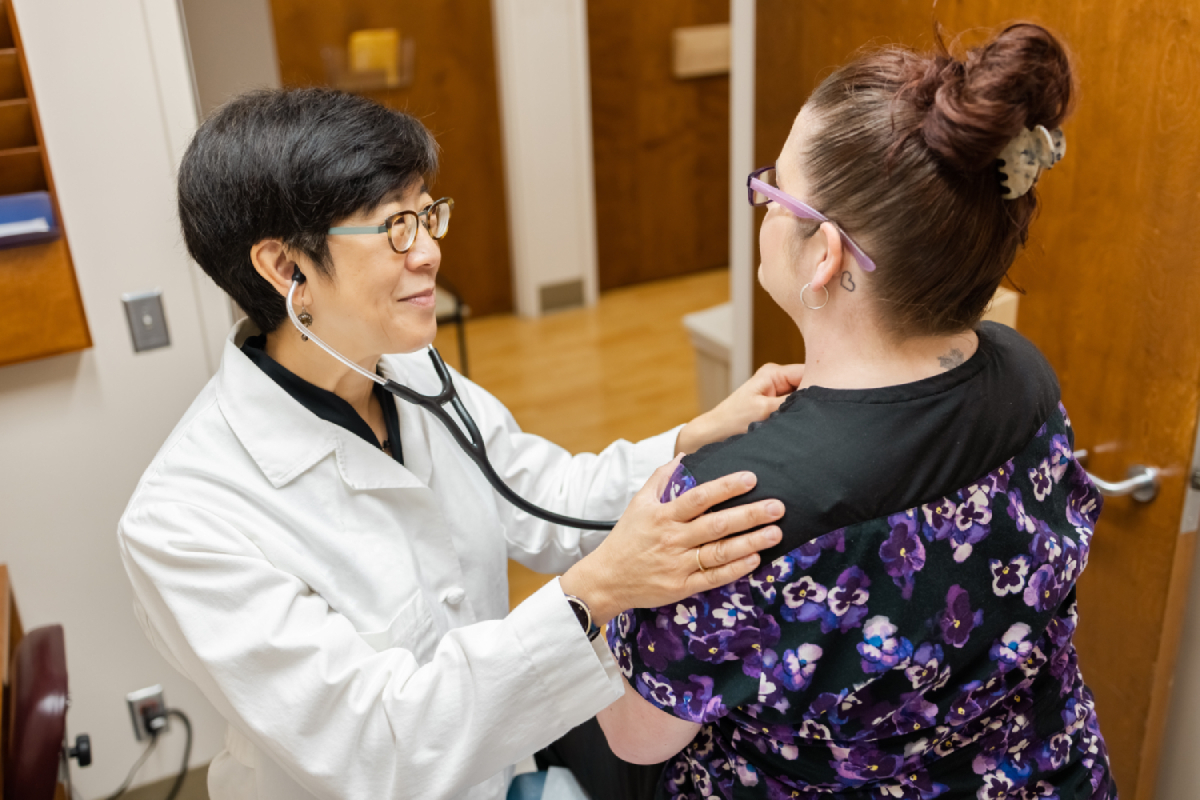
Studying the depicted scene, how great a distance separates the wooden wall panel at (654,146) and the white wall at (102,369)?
3.15 metres

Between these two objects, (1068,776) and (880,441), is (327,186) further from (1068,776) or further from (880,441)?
(1068,776)

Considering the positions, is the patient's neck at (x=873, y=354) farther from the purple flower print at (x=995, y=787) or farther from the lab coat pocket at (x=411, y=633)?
the lab coat pocket at (x=411, y=633)

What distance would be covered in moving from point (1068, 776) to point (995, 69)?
26.0 inches

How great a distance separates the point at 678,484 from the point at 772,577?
118mm

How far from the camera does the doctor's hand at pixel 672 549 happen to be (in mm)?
827

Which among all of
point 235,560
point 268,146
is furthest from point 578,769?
point 268,146

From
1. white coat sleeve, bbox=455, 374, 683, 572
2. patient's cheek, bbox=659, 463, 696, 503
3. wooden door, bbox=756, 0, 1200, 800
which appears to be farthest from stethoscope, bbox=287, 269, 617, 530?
wooden door, bbox=756, 0, 1200, 800

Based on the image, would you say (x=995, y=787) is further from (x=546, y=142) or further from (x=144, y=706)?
(x=546, y=142)

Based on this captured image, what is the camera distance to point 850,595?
0.84m

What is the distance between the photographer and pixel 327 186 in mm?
1043

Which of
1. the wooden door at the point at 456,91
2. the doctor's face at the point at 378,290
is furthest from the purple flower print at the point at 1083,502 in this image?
the wooden door at the point at 456,91

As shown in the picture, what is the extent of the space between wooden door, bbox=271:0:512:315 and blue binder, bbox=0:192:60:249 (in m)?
2.38

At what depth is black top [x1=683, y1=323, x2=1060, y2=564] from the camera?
0.83 metres

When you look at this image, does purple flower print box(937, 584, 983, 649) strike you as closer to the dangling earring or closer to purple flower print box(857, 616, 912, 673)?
purple flower print box(857, 616, 912, 673)
